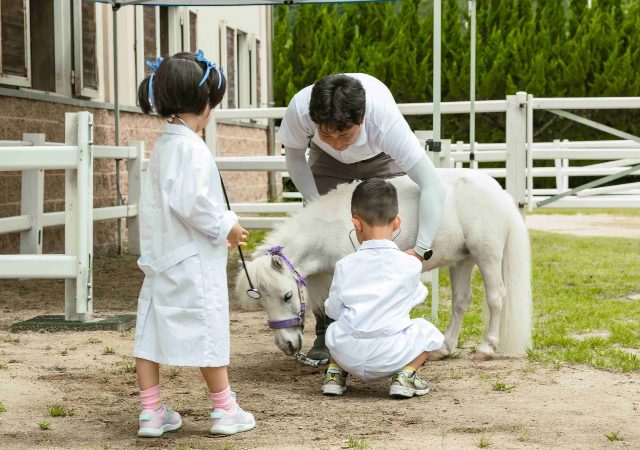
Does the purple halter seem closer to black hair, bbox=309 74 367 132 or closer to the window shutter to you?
black hair, bbox=309 74 367 132

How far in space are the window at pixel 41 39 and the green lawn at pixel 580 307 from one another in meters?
4.51

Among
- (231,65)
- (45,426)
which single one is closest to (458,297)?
(45,426)

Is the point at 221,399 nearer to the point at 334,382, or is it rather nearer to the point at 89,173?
the point at 334,382

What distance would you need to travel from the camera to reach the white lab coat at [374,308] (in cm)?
359

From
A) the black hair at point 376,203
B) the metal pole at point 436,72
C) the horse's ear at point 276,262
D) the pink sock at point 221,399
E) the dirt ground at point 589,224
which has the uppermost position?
the metal pole at point 436,72

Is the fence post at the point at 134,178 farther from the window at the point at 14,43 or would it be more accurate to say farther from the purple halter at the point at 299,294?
the purple halter at the point at 299,294

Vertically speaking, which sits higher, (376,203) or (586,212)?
(376,203)

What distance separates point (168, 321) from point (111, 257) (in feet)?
20.6

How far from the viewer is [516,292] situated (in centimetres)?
461

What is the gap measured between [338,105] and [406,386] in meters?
1.27

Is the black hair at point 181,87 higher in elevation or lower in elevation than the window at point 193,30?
lower

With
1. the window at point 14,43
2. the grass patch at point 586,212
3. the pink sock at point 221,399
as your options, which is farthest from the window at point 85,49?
the grass patch at point 586,212

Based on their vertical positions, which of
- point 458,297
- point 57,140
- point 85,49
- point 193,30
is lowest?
point 458,297

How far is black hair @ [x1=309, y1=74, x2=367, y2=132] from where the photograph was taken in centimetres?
367
